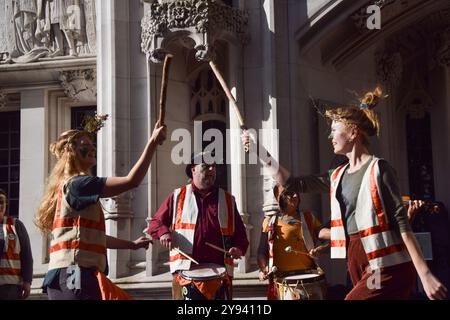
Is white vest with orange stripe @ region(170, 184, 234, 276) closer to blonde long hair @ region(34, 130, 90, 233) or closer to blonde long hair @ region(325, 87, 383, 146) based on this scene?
blonde long hair @ region(34, 130, 90, 233)

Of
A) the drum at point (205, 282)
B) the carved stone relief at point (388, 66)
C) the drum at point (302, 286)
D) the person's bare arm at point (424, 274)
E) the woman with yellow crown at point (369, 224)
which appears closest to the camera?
the person's bare arm at point (424, 274)

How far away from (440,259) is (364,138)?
218 inches

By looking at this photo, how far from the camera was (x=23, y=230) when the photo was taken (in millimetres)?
8781

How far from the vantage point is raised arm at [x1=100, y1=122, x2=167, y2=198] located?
5535 millimetres

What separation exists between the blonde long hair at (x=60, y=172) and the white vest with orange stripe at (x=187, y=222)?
1.58m

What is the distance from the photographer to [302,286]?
813 cm

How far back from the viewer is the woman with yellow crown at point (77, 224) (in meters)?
5.85

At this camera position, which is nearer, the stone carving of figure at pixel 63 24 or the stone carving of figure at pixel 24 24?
the stone carving of figure at pixel 63 24

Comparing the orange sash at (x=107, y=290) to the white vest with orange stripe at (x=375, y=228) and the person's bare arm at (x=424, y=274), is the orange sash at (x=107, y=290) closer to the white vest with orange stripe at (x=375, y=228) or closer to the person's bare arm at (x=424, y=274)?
the white vest with orange stripe at (x=375, y=228)

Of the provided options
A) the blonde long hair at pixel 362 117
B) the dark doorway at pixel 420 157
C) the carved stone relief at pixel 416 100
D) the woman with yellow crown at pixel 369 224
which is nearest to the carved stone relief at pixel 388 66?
the carved stone relief at pixel 416 100

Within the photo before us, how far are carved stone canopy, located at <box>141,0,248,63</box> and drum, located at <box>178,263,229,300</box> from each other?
3.03 metres

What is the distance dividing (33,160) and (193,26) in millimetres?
3474
